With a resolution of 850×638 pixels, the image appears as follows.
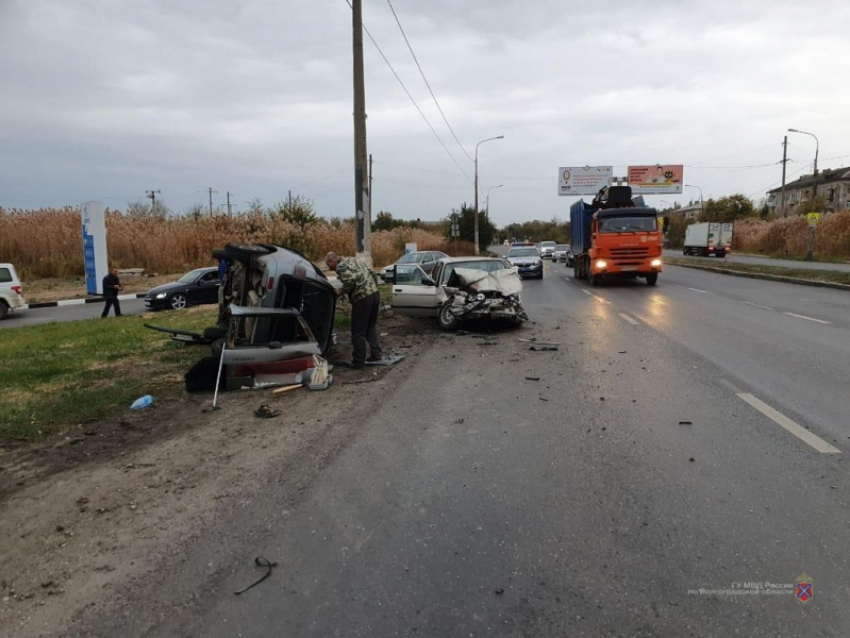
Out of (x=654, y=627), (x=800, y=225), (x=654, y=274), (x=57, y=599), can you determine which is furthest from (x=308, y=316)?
(x=800, y=225)

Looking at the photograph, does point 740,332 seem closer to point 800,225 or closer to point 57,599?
point 57,599

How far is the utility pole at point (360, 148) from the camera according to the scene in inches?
518

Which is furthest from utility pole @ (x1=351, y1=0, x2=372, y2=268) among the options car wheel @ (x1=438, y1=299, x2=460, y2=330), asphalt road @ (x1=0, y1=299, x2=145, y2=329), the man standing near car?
asphalt road @ (x1=0, y1=299, x2=145, y2=329)

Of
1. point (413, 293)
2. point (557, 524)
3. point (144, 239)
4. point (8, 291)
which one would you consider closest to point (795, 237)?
point (413, 293)

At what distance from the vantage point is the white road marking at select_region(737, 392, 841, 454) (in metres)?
4.62

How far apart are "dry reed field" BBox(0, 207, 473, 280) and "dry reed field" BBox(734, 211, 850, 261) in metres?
33.9

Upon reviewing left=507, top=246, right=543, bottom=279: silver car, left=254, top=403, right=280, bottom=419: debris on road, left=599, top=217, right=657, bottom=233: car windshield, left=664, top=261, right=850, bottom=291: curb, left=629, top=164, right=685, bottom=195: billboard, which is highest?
left=629, top=164, right=685, bottom=195: billboard

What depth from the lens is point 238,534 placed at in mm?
3514

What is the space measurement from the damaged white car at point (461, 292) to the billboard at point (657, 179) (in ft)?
152

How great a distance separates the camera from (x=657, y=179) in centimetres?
5444

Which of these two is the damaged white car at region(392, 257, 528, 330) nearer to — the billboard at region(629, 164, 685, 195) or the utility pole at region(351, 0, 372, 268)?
the utility pole at region(351, 0, 372, 268)

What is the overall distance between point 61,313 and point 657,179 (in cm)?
5038

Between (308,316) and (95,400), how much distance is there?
9.10ft

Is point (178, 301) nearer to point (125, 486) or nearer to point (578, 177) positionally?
point (125, 486)
